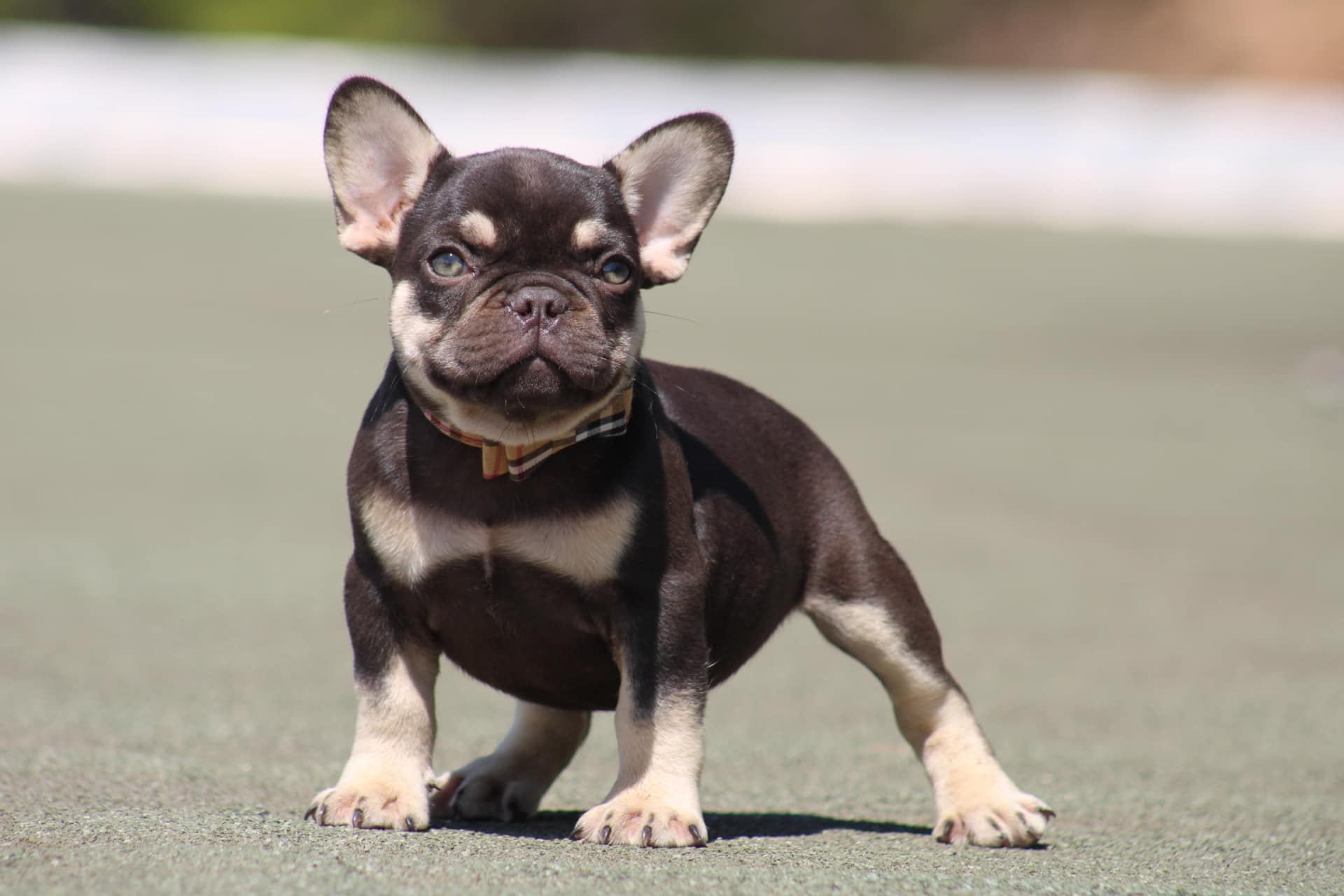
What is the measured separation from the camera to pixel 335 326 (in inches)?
837

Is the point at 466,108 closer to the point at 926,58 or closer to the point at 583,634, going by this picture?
the point at 583,634

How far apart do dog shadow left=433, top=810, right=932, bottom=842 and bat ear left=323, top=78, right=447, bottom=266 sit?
1.51 m

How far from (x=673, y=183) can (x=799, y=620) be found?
5.84 meters

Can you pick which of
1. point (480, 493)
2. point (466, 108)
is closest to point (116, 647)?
point (480, 493)

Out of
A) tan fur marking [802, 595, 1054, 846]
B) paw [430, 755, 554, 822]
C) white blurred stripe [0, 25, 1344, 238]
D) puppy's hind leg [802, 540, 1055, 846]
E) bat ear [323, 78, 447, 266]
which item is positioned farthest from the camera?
white blurred stripe [0, 25, 1344, 238]

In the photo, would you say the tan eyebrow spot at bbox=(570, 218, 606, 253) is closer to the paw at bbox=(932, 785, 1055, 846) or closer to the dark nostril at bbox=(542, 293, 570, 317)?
the dark nostril at bbox=(542, 293, 570, 317)

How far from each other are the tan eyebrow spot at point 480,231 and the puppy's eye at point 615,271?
279 millimetres

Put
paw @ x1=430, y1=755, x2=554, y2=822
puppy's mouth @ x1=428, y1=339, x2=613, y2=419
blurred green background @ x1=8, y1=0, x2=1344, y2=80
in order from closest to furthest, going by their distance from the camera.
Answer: puppy's mouth @ x1=428, y1=339, x2=613, y2=419
paw @ x1=430, y1=755, x2=554, y2=822
blurred green background @ x1=8, y1=0, x2=1344, y2=80

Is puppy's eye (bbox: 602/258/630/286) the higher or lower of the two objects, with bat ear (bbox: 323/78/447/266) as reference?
lower

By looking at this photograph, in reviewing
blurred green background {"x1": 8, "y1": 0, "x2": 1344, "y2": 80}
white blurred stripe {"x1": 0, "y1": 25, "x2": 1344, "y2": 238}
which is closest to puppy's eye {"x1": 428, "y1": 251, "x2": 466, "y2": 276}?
white blurred stripe {"x1": 0, "y1": 25, "x2": 1344, "y2": 238}

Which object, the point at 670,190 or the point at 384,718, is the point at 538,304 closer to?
the point at 670,190

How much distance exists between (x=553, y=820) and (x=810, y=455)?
1.26 m

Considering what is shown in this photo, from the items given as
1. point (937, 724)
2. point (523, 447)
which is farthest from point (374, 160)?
point (937, 724)

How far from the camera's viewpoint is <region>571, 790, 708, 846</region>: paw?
13.3 ft
